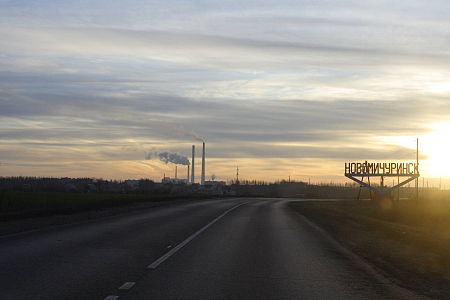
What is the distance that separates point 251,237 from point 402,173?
4951 centimetres

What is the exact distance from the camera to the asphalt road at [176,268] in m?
9.48

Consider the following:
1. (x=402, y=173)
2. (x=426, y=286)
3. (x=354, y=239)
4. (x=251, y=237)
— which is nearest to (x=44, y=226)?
(x=251, y=237)

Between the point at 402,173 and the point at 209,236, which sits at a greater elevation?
the point at 402,173

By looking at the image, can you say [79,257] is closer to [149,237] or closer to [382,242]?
[149,237]

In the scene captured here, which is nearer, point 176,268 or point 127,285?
point 127,285

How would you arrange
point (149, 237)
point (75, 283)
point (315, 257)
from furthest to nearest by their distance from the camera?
1. point (149, 237)
2. point (315, 257)
3. point (75, 283)

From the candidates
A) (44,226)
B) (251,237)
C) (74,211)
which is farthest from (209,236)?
(74,211)

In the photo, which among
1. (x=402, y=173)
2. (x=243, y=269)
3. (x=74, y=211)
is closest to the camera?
(x=243, y=269)

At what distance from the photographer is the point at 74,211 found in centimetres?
3438

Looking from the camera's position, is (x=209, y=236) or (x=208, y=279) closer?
(x=208, y=279)

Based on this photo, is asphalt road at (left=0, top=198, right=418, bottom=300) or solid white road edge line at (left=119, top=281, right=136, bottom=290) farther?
solid white road edge line at (left=119, top=281, right=136, bottom=290)

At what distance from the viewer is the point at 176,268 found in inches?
477

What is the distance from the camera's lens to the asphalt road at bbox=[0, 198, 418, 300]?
948 cm

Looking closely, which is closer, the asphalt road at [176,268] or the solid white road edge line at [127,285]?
the asphalt road at [176,268]
